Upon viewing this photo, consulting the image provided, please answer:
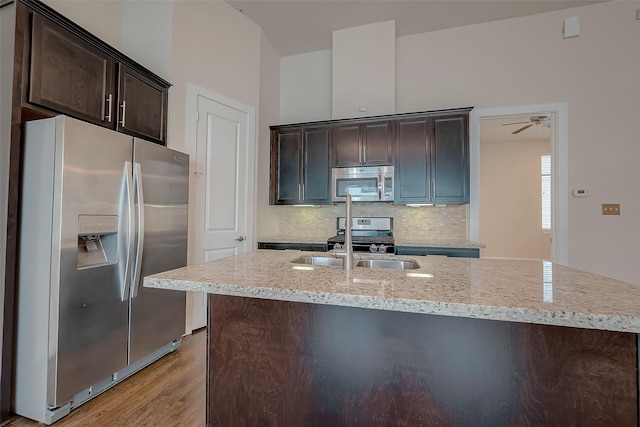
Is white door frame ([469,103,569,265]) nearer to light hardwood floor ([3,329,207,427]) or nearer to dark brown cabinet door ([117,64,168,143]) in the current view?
light hardwood floor ([3,329,207,427])

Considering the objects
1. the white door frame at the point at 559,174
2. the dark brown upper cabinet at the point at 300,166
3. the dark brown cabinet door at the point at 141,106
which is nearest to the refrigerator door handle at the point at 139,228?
the dark brown cabinet door at the point at 141,106

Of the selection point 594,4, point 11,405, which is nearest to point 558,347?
point 11,405

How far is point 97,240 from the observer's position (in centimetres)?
187

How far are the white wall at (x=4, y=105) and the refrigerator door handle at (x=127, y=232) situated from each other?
0.53 meters

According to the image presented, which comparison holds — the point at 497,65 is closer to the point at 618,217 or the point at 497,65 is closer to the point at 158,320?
the point at 618,217

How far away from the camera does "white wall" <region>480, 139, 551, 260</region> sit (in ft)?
22.0

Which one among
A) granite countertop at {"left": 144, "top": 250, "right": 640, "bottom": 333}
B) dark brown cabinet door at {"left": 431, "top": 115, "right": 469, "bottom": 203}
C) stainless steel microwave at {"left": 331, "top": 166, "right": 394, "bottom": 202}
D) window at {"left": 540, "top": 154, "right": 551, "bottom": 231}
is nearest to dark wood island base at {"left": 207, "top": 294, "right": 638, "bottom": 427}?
granite countertop at {"left": 144, "top": 250, "right": 640, "bottom": 333}

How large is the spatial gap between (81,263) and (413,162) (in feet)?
9.83

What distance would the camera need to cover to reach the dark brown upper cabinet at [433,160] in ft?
10.2

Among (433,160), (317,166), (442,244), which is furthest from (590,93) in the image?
(317,166)

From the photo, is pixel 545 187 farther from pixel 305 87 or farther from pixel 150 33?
pixel 150 33

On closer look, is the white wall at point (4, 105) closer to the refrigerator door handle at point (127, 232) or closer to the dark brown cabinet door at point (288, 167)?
the refrigerator door handle at point (127, 232)

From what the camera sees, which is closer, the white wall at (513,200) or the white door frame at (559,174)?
the white door frame at (559,174)

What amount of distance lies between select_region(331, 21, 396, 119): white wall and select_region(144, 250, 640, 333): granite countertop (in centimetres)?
271
